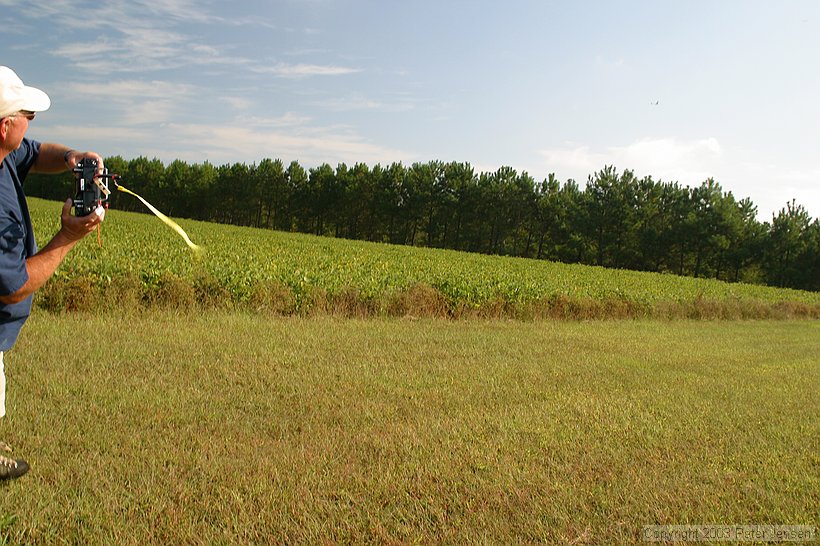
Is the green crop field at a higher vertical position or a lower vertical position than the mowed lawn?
higher

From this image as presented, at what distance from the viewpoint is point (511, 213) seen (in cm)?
6938

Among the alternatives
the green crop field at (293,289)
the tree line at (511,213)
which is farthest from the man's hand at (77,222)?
the tree line at (511,213)

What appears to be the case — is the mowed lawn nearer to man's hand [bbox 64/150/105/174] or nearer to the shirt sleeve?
the shirt sleeve

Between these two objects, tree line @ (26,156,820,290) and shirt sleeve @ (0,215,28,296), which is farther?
tree line @ (26,156,820,290)

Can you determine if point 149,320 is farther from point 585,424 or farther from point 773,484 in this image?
point 773,484

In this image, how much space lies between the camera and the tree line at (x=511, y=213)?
2356 inches

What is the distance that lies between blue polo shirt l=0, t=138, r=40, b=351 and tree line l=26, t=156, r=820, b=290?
58454 millimetres

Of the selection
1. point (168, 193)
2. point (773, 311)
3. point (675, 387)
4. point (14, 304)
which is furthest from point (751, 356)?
point (168, 193)

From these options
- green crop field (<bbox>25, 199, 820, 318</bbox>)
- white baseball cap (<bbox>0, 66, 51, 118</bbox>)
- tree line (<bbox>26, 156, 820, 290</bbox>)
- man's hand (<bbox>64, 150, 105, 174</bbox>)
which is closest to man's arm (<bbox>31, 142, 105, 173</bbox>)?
man's hand (<bbox>64, 150, 105, 174</bbox>)

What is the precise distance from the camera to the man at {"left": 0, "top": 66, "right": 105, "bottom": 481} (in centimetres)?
265

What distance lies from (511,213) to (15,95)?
68479 mm

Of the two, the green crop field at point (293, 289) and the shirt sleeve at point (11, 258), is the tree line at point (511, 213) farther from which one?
the shirt sleeve at point (11, 258)

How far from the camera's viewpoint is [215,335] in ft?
27.3

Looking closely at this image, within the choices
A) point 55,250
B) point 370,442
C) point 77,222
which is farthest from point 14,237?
point 370,442
